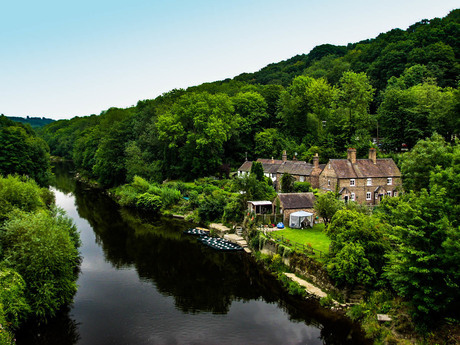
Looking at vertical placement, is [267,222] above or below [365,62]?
below

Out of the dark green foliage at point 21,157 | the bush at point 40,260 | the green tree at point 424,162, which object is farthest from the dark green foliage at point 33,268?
the green tree at point 424,162

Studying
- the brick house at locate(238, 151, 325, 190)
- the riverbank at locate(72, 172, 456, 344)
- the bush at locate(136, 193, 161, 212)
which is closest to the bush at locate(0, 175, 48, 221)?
the riverbank at locate(72, 172, 456, 344)

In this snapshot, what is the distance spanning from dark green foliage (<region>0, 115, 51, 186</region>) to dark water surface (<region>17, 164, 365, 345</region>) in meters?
18.8

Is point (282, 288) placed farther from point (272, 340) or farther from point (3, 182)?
point (3, 182)

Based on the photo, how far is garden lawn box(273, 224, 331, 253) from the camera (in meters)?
30.1

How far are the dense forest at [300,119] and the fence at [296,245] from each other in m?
25.3

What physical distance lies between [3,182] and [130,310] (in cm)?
1534

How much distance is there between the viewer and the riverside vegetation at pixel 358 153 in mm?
18219

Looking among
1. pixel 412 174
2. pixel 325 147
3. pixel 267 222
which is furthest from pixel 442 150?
pixel 325 147

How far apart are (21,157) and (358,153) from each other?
47.8 metres

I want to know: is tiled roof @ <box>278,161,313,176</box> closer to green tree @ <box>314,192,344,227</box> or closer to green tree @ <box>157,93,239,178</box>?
green tree @ <box>157,93,239,178</box>

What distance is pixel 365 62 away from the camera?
90.3 meters

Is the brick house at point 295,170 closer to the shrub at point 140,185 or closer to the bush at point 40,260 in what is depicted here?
the shrub at point 140,185

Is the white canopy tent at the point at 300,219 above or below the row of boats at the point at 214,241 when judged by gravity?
above
